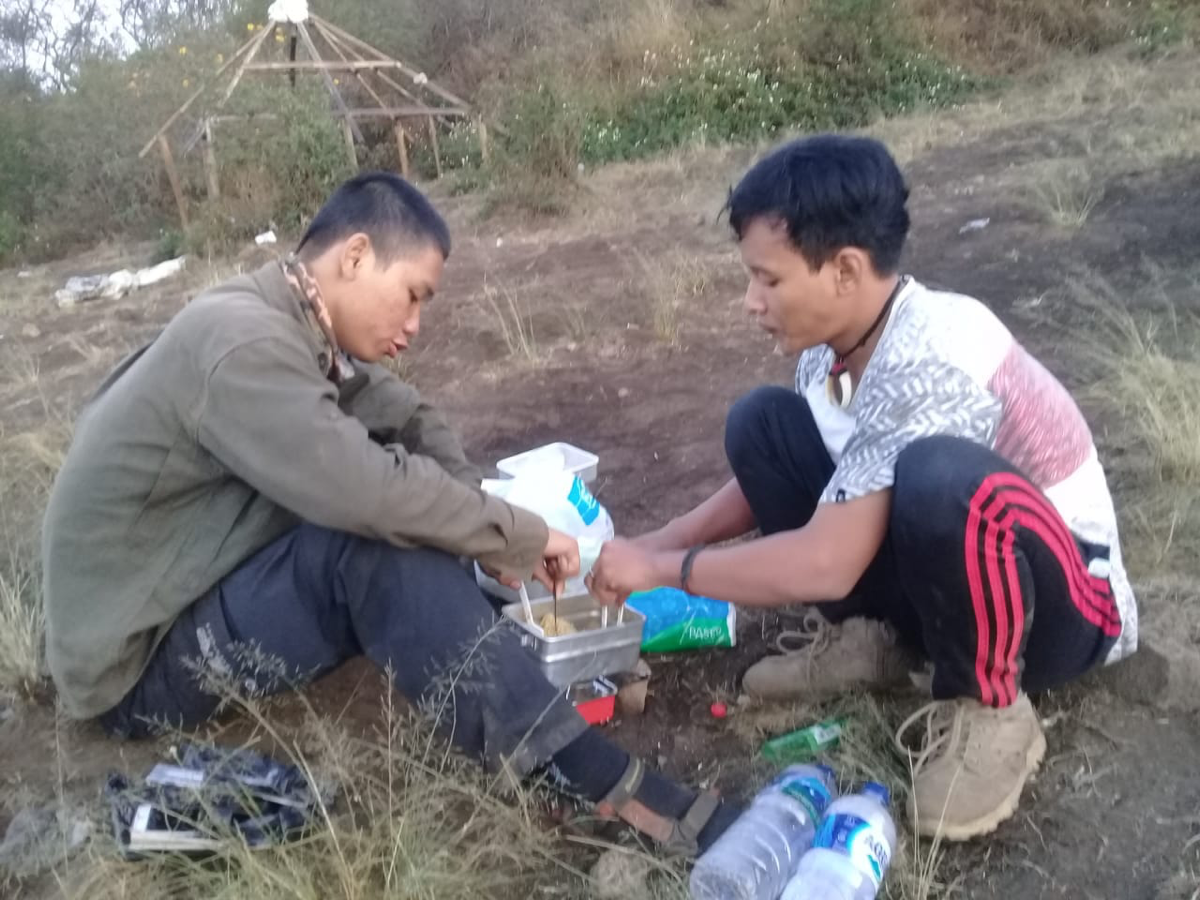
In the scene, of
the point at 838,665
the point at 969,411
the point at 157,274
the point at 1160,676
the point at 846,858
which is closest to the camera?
the point at 846,858

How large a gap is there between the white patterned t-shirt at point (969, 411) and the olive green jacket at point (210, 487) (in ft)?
2.31

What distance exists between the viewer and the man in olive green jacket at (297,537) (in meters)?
1.92

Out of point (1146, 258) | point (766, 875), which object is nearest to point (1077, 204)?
point (1146, 258)

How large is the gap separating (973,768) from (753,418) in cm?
89

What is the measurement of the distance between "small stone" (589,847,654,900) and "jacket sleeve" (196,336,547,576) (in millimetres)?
678

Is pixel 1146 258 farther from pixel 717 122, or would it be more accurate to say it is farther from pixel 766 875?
pixel 717 122

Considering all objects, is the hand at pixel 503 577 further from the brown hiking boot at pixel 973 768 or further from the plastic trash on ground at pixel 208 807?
the brown hiking boot at pixel 973 768

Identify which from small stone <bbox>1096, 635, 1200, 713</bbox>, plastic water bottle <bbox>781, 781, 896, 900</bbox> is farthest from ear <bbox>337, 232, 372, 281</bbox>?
small stone <bbox>1096, 635, 1200, 713</bbox>

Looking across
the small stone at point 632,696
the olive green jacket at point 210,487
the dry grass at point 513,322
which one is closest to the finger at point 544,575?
the olive green jacket at point 210,487

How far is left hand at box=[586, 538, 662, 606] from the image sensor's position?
213cm

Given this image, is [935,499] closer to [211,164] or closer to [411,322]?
[411,322]

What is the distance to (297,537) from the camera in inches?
82.6

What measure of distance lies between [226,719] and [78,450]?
2.21 feet

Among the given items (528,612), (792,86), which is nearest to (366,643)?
(528,612)
